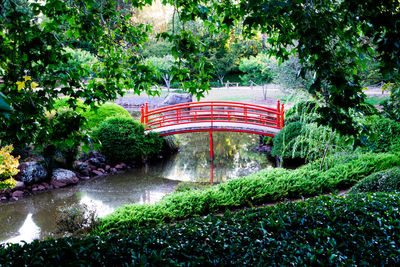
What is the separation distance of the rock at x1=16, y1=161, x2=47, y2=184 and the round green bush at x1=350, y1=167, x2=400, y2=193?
8912 millimetres

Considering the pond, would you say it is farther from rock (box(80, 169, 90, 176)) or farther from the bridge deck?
the bridge deck

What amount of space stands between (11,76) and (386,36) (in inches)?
110

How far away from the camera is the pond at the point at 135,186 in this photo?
761 cm

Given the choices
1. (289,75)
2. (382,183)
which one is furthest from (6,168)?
(289,75)

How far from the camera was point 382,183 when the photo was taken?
574cm

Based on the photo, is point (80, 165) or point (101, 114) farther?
point (101, 114)

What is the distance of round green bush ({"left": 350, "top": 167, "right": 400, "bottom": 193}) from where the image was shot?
5.56 meters

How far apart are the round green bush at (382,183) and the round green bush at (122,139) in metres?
8.06

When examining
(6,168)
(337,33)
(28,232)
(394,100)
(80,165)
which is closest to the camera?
(337,33)

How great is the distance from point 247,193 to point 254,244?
135 inches

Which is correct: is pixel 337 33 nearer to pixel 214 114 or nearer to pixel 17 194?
pixel 17 194

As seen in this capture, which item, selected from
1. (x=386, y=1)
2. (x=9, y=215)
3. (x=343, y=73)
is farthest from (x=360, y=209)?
(x=9, y=215)

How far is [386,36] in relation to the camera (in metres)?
1.90

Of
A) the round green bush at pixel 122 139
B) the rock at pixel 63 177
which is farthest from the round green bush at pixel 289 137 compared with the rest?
the rock at pixel 63 177
